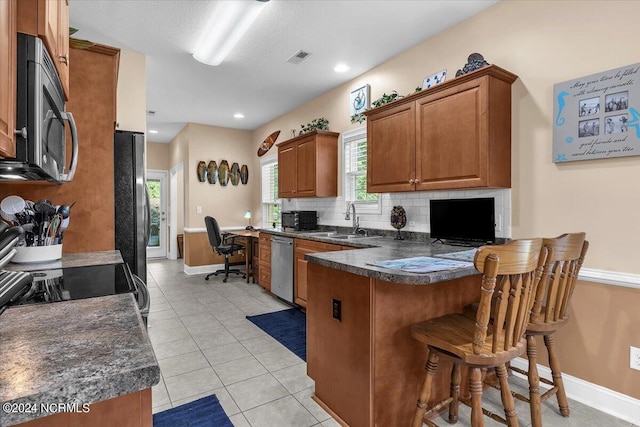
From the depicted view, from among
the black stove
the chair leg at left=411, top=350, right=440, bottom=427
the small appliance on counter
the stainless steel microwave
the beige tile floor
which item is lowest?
the beige tile floor

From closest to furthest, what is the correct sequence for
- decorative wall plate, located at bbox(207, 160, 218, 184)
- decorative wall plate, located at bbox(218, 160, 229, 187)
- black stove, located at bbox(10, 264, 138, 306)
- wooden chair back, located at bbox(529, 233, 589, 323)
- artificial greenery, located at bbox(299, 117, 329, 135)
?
1. black stove, located at bbox(10, 264, 138, 306)
2. wooden chair back, located at bbox(529, 233, 589, 323)
3. artificial greenery, located at bbox(299, 117, 329, 135)
4. decorative wall plate, located at bbox(207, 160, 218, 184)
5. decorative wall plate, located at bbox(218, 160, 229, 187)

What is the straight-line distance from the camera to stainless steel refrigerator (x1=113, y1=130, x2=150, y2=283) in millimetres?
2633

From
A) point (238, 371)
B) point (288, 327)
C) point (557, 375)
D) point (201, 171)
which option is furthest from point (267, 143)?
point (557, 375)

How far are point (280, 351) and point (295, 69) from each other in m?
3.14

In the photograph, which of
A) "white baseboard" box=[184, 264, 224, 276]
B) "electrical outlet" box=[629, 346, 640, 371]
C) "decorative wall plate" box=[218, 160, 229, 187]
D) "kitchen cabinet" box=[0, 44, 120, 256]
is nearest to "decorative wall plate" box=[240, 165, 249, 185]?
"decorative wall plate" box=[218, 160, 229, 187]

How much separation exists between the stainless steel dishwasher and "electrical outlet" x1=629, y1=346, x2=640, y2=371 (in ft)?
10.2

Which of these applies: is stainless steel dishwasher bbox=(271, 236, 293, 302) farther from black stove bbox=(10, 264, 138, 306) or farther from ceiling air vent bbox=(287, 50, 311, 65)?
black stove bbox=(10, 264, 138, 306)

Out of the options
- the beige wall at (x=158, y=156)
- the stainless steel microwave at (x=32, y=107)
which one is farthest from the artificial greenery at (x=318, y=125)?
the beige wall at (x=158, y=156)

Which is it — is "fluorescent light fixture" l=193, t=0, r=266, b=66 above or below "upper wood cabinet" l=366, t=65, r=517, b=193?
above

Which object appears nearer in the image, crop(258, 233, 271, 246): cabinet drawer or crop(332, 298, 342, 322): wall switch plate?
crop(332, 298, 342, 322): wall switch plate

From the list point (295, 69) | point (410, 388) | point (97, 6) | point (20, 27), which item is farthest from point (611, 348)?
point (97, 6)

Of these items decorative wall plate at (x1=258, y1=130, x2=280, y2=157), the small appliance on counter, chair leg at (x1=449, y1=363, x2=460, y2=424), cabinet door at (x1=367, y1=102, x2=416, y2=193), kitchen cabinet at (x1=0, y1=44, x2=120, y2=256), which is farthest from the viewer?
decorative wall plate at (x1=258, y1=130, x2=280, y2=157)

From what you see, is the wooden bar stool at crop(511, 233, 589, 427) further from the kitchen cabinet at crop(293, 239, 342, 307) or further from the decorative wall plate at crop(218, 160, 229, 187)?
the decorative wall plate at crop(218, 160, 229, 187)

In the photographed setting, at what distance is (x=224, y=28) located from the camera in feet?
9.74
